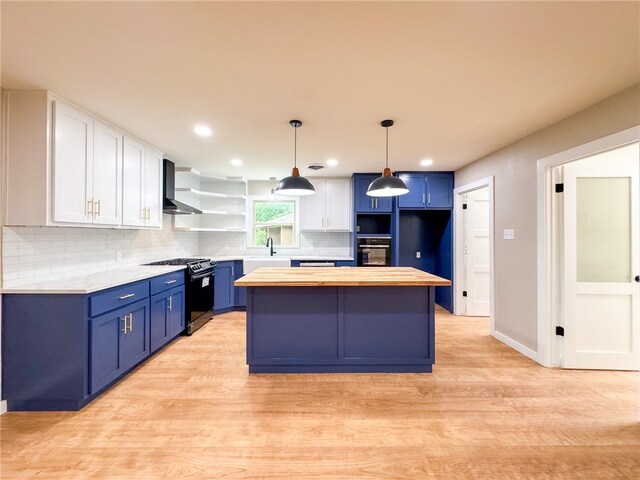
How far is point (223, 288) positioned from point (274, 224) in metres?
1.53

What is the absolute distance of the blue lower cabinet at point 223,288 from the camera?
4691 millimetres

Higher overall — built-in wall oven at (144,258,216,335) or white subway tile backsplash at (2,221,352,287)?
white subway tile backsplash at (2,221,352,287)

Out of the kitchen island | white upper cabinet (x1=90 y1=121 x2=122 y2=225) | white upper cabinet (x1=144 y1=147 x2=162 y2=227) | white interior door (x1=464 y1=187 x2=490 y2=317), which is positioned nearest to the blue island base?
the kitchen island

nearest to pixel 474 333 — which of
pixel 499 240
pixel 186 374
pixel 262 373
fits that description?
pixel 499 240

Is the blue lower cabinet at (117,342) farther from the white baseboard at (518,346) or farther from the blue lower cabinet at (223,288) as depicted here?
the white baseboard at (518,346)

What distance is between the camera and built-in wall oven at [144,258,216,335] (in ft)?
12.3

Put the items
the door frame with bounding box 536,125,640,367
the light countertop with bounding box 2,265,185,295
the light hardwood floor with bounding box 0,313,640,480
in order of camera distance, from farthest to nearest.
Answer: the door frame with bounding box 536,125,640,367, the light countertop with bounding box 2,265,185,295, the light hardwood floor with bounding box 0,313,640,480

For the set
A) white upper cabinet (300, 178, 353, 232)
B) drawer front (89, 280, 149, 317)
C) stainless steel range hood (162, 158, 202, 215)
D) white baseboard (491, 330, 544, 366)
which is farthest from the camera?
white upper cabinet (300, 178, 353, 232)

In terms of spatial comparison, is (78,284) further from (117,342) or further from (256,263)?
(256,263)

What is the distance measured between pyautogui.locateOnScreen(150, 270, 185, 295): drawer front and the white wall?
401 centimetres

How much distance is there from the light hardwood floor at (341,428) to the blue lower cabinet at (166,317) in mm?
345

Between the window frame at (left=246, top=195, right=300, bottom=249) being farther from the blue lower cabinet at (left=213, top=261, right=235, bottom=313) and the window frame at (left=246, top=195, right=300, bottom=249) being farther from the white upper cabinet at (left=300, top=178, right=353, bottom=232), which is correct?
the blue lower cabinet at (left=213, top=261, right=235, bottom=313)

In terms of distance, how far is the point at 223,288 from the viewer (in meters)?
4.77

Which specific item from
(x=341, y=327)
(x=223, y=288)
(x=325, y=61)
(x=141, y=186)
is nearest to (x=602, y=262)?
(x=341, y=327)
